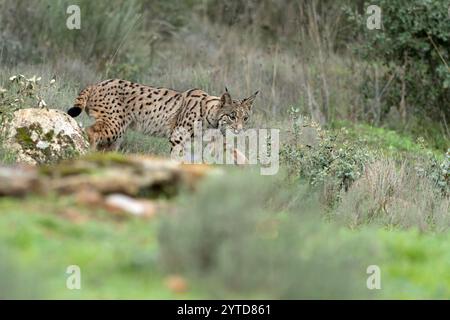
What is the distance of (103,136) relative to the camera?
15258 mm

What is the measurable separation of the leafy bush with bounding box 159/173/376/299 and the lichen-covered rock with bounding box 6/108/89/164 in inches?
241

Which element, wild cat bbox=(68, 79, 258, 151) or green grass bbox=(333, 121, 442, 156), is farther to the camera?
green grass bbox=(333, 121, 442, 156)

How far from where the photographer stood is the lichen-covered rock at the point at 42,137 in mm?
13336

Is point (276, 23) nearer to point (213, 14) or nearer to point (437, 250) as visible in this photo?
point (213, 14)

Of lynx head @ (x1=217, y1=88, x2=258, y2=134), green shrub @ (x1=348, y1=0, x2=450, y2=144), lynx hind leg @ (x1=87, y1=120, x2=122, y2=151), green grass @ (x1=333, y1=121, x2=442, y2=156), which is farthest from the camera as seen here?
green shrub @ (x1=348, y1=0, x2=450, y2=144)

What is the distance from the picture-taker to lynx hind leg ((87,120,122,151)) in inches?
595

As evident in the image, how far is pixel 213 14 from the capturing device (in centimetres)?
2748
